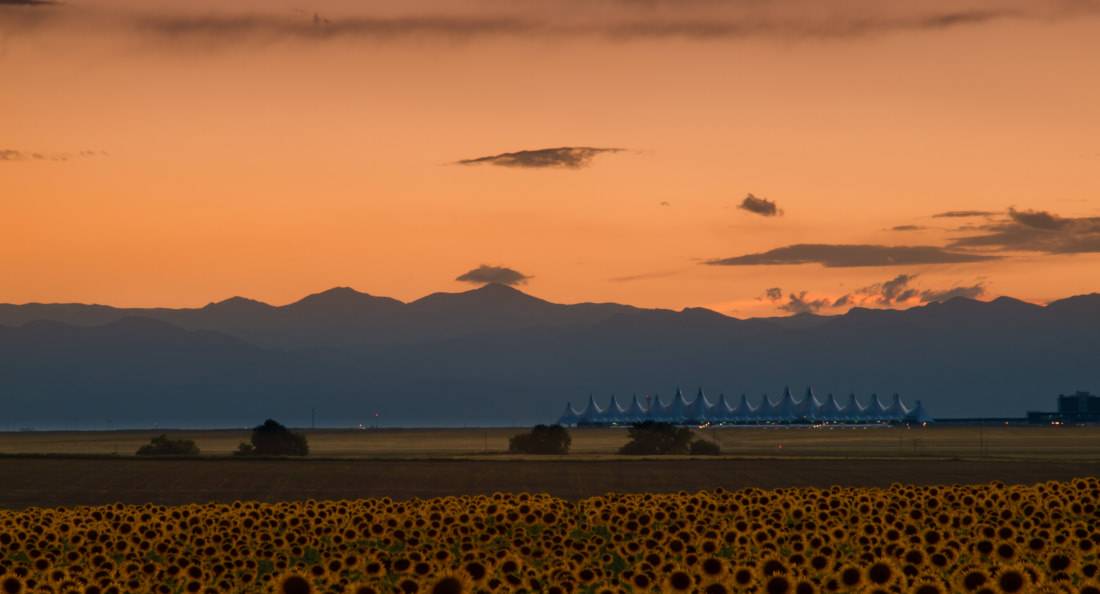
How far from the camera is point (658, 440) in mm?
155375

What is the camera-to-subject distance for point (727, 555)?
94.0ft

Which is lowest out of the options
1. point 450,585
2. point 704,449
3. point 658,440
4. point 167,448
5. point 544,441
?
point 450,585

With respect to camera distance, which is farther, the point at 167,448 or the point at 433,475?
the point at 167,448

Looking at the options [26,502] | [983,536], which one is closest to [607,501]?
[983,536]

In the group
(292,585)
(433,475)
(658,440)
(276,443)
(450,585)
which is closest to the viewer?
(450,585)

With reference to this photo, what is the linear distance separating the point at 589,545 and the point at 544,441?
132863 millimetres

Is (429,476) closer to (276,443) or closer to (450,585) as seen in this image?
(276,443)

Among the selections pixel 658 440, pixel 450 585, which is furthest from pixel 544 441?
pixel 450 585

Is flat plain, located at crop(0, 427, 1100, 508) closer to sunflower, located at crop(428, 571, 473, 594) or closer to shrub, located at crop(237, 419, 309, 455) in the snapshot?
shrub, located at crop(237, 419, 309, 455)

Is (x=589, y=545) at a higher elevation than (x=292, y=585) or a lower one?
higher

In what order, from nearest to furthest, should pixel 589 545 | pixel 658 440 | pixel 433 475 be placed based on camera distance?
pixel 589 545, pixel 433 475, pixel 658 440

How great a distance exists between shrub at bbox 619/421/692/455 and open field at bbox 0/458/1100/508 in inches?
1176

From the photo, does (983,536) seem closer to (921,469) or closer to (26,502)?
(26,502)

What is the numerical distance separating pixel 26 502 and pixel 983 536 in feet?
189
